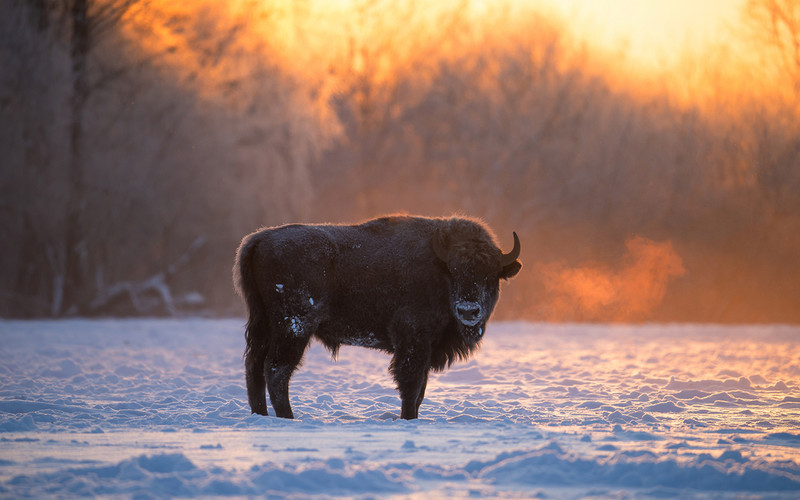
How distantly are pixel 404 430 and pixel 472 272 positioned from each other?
1.92 meters

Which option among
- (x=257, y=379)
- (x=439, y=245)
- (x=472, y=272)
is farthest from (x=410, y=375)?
(x=257, y=379)

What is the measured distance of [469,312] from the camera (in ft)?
26.1

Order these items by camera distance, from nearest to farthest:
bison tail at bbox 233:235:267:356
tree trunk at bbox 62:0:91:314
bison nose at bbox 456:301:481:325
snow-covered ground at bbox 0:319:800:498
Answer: snow-covered ground at bbox 0:319:800:498 < bison nose at bbox 456:301:481:325 < bison tail at bbox 233:235:267:356 < tree trunk at bbox 62:0:91:314

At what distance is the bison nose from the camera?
7.95 metres

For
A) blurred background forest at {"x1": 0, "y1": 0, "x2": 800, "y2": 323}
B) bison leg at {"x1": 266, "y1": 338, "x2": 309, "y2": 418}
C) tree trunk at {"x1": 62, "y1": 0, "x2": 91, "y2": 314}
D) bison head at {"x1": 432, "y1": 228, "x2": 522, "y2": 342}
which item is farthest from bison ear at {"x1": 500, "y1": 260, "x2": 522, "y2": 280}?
tree trunk at {"x1": 62, "y1": 0, "x2": 91, "y2": 314}

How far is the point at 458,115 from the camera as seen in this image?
33375mm

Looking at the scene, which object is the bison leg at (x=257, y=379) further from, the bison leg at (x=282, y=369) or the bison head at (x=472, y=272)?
the bison head at (x=472, y=272)

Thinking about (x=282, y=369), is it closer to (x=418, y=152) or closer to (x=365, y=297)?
(x=365, y=297)

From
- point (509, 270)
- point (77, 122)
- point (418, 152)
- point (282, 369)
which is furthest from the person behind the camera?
point (418, 152)

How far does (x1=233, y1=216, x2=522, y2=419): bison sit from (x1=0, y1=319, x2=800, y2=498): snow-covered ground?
0.50m

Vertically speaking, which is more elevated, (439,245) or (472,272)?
(439,245)

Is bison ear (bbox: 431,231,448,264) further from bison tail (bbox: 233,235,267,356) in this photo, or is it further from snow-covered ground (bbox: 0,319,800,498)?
bison tail (bbox: 233,235,267,356)

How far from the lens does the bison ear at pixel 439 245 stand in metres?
8.21

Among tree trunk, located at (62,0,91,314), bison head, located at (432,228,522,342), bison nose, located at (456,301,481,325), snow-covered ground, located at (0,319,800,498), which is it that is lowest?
snow-covered ground, located at (0,319,800,498)
